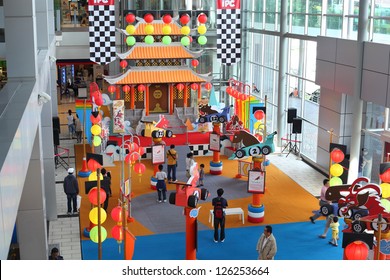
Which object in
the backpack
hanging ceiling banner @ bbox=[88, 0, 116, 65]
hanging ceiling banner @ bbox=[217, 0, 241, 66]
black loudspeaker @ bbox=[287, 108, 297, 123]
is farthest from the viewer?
black loudspeaker @ bbox=[287, 108, 297, 123]

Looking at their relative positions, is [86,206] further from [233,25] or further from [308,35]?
[308,35]

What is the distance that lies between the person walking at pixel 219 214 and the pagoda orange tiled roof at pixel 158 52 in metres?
11.8

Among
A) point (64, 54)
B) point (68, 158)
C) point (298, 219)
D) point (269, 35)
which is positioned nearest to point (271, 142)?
point (298, 219)

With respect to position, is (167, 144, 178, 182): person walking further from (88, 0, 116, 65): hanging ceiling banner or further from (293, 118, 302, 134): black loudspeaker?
(293, 118, 302, 134): black loudspeaker

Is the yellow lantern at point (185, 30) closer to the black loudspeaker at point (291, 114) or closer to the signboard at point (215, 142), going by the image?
the black loudspeaker at point (291, 114)

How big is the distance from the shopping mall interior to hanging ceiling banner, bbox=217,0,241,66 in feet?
0.26

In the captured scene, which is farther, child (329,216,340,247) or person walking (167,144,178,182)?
person walking (167,144,178,182)

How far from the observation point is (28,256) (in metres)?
10.9

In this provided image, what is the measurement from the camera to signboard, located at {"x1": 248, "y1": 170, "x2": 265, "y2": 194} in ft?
47.9

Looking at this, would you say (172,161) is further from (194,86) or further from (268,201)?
(194,86)

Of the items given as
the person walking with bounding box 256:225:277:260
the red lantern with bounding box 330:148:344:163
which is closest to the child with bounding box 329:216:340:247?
the red lantern with bounding box 330:148:344:163

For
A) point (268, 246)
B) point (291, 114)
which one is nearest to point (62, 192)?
point (268, 246)

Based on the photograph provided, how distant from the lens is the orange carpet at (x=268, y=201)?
15055 mm

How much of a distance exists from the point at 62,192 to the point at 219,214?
21.4 feet
